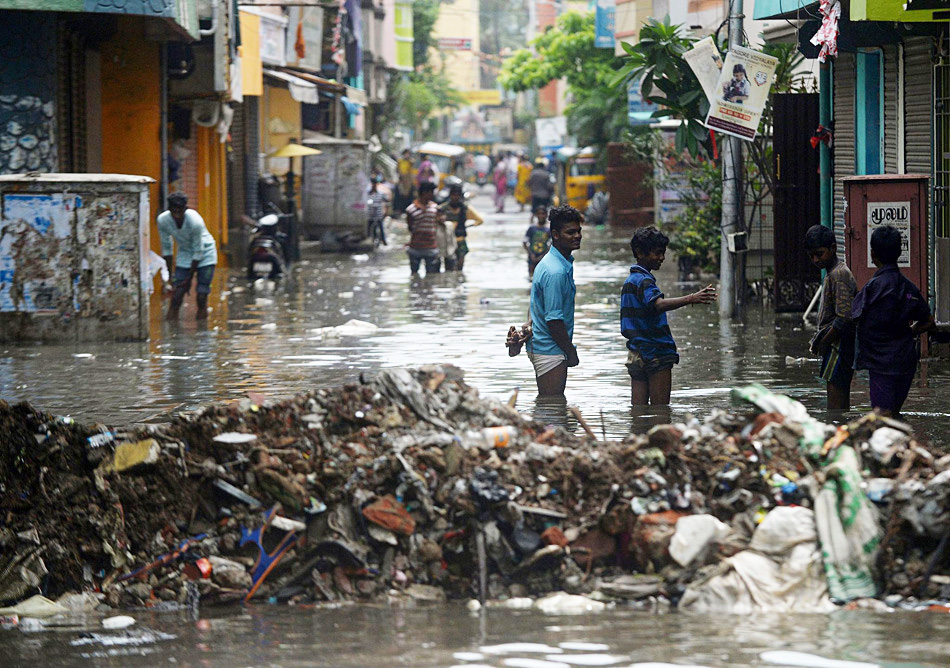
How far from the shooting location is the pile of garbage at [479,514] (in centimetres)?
618

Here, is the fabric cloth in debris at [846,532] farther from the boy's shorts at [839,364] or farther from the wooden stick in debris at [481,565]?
the boy's shorts at [839,364]

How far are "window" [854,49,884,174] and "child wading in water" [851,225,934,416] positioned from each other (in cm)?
653

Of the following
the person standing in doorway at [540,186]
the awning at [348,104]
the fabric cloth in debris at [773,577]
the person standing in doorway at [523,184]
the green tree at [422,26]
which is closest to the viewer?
the fabric cloth in debris at [773,577]

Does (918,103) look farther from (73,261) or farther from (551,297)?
(73,261)

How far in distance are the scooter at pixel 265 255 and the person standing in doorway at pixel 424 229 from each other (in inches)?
81.9

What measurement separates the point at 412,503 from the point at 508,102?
4742 inches

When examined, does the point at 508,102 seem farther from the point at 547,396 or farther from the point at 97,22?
the point at 547,396

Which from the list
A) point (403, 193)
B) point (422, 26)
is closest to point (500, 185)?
point (403, 193)

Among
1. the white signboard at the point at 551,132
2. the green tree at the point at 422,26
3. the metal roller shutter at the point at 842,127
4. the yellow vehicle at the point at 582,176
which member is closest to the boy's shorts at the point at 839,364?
the metal roller shutter at the point at 842,127

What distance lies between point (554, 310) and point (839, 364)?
1885 mm

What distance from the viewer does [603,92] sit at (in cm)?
4078

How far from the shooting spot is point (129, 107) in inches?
819

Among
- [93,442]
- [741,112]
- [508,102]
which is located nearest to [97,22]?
[741,112]

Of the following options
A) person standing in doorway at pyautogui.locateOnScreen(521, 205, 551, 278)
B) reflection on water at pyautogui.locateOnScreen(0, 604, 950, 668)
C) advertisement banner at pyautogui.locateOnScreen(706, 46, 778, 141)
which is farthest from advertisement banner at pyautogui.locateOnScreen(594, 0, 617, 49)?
reflection on water at pyautogui.locateOnScreen(0, 604, 950, 668)
